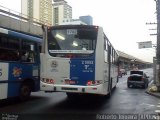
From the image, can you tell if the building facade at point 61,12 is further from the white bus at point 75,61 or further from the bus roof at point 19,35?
the white bus at point 75,61

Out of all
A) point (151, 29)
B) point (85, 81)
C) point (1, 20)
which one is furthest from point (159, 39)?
point (151, 29)

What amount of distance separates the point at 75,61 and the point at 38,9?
30.2 metres

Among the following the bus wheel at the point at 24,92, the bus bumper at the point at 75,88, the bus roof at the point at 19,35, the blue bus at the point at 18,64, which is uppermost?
the bus roof at the point at 19,35

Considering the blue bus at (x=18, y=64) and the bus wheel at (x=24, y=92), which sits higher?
the blue bus at (x=18, y=64)

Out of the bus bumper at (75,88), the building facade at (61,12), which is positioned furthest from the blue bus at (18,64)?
the building facade at (61,12)

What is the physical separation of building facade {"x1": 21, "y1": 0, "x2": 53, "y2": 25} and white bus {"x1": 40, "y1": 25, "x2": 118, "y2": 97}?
2666 cm

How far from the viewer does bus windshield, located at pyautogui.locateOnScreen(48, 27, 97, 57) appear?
42.8 feet

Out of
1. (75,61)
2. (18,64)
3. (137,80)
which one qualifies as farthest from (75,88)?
(137,80)

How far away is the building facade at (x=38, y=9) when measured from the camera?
40.0 m

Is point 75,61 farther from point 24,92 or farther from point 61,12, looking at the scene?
point 61,12

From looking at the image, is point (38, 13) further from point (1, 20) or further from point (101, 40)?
point (101, 40)

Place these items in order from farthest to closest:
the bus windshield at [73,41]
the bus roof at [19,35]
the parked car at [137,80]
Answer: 1. the parked car at [137,80]
2. the bus roof at [19,35]
3. the bus windshield at [73,41]

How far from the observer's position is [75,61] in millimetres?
13023

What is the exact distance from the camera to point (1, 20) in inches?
885
